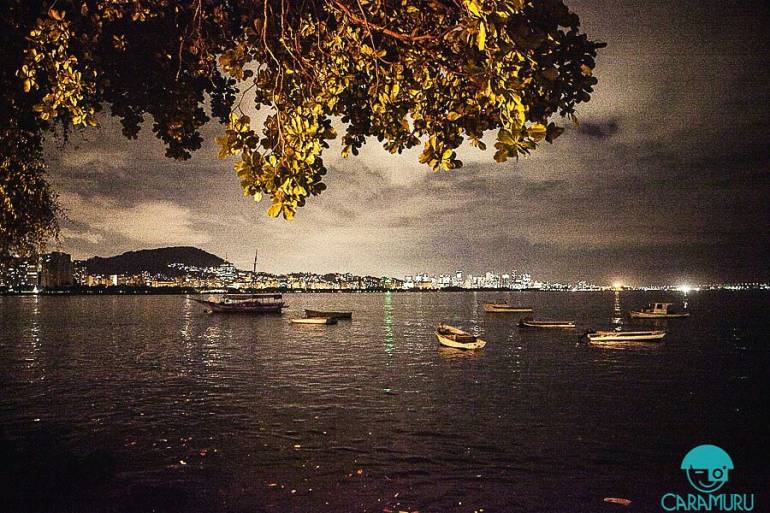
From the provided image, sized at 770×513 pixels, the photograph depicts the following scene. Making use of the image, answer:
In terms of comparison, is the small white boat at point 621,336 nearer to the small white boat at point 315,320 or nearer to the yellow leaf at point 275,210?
the small white boat at point 315,320

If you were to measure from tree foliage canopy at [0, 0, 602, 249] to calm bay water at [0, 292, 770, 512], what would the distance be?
28.4 feet

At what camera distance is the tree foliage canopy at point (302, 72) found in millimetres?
4430

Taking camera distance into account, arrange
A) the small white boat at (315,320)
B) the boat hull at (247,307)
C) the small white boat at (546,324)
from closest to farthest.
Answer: the small white boat at (546,324) → the small white boat at (315,320) → the boat hull at (247,307)

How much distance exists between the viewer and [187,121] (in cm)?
819

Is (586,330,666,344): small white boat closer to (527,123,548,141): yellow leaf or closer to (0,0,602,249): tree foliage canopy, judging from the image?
(0,0,602,249): tree foliage canopy

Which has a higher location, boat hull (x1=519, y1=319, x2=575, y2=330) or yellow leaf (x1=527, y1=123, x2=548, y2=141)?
yellow leaf (x1=527, y1=123, x2=548, y2=141)

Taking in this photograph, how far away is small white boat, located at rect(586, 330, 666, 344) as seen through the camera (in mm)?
47344

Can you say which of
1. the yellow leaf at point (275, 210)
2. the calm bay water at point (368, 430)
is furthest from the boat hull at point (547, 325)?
the yellow leaf at point (275, 210)

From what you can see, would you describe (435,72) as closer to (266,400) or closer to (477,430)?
(477,430)

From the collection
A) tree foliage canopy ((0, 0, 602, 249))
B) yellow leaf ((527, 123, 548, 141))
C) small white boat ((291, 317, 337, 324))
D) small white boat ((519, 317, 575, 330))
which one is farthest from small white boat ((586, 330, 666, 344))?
yellow leaf ((527, 123, 548, 141))

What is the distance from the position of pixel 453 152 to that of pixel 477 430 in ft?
51.3

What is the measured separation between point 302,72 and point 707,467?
17850 mm

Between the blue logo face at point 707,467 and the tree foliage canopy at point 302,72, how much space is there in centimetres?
1395

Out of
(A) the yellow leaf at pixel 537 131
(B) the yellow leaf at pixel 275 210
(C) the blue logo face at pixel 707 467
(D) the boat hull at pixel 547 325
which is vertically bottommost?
(C) the blue logo face at pixel 707 467
